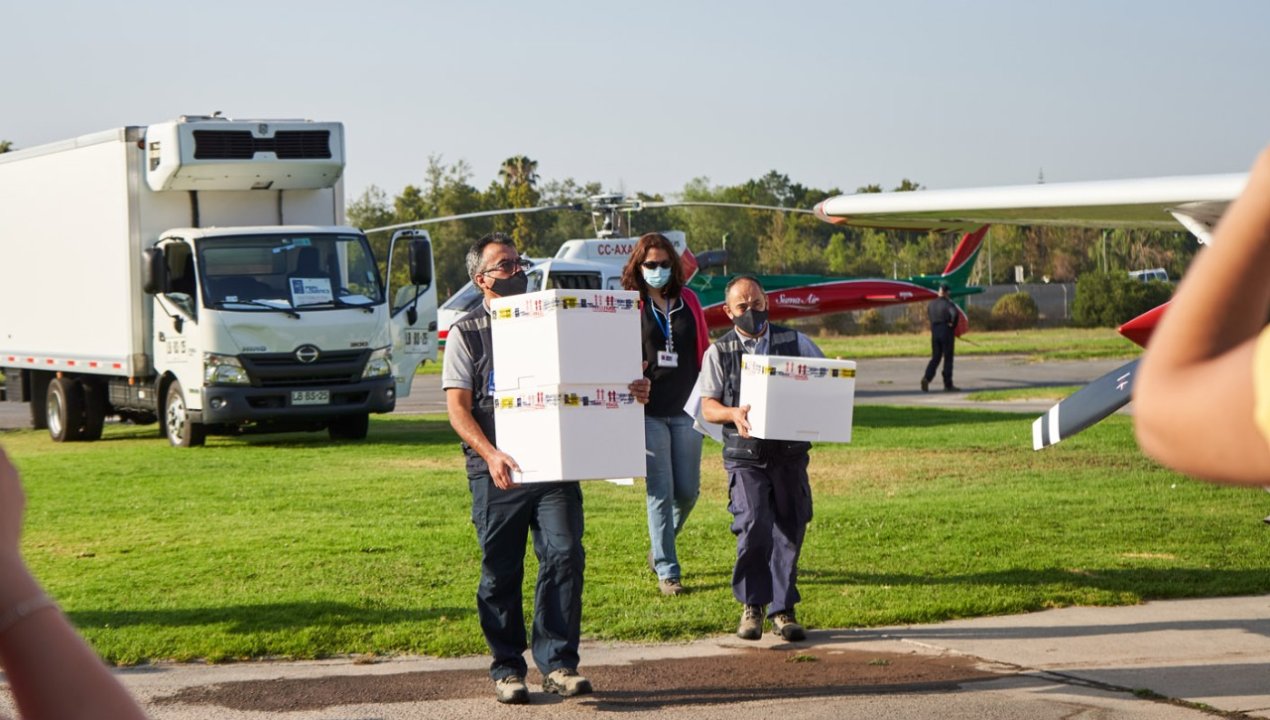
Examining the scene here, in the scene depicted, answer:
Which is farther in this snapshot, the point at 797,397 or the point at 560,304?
A: the point at 797,397

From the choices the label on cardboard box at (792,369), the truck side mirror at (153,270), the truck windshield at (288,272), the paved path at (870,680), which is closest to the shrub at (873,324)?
the truck windshield at (288,272)

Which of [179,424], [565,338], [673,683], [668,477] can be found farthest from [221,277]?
[565,338]

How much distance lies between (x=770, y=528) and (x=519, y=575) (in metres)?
1.74

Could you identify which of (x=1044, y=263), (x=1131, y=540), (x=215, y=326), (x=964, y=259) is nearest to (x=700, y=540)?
(x=1131, y=540)

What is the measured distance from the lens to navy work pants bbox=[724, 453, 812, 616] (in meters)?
8.46

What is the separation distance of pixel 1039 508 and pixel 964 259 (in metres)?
27.7

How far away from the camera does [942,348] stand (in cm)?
2873

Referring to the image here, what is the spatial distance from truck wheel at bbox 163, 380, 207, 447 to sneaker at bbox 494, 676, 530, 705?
13.1m

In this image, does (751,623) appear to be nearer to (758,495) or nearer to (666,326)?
(758,495)

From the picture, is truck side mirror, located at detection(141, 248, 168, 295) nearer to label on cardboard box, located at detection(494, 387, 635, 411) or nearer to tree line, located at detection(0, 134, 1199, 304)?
label on cardboard box, located at detection(494, 387, 635, 411)

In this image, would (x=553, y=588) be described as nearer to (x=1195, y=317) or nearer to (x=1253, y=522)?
(x=1195, y=317)

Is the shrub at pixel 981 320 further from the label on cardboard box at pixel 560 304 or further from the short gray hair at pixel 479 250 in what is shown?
the label on cardboard box at pixel 560 304

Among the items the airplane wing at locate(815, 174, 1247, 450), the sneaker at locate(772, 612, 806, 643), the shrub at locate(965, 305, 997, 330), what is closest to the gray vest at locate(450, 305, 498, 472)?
the sneaker at locate(772, 612, 806, 643)

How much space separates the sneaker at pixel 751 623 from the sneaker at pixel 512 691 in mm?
1618
